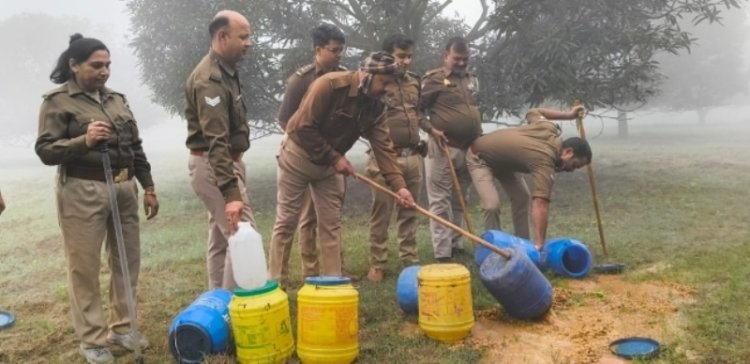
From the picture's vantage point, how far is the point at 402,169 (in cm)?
598

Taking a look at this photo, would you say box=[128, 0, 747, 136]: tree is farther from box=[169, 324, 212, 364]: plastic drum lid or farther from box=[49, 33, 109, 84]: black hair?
box=[169, 324, 212, 364]: plastic drum lid

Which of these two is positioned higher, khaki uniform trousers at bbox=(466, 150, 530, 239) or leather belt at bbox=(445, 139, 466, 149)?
leather belt at bbox=(445, 139, 466, 149)

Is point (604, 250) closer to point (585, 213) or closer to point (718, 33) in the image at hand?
point (585, 213)

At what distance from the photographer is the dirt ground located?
380cm

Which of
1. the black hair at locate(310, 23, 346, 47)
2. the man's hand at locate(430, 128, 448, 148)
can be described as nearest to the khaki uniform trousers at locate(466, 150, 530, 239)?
the man's hand at locate(430, 128, 448, 148)

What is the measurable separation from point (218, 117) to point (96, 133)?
72 cm

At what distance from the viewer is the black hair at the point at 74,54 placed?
371cm

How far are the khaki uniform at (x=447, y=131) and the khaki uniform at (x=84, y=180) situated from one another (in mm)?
3254

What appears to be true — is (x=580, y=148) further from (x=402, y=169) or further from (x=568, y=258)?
(x=402, y=169)

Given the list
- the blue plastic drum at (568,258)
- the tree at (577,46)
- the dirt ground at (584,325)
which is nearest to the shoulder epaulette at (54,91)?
the dirt ground at (584,325)

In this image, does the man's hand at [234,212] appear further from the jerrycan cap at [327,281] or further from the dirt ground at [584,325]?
the dirt ground at [584,325]

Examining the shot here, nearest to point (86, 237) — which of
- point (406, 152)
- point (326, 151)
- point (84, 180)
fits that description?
point (84, 180)

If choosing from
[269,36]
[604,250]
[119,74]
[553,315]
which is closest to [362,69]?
[553,315]

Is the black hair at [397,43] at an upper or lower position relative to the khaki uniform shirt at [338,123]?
upper
